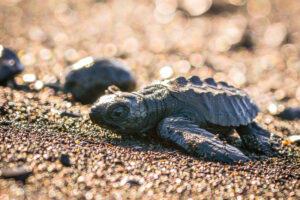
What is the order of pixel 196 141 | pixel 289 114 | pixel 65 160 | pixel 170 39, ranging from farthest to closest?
pixel 170 39, pixel 289 114, pixel 196 141, pixel 65 160

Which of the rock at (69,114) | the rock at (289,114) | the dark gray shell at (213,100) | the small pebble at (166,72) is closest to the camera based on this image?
the dark gray shell at (213,100)

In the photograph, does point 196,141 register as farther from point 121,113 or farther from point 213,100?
point 121,113

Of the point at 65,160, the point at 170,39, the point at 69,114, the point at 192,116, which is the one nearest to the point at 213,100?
the point at 192,116

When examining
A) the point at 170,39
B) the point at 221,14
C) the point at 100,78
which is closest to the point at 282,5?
the point at 221,14

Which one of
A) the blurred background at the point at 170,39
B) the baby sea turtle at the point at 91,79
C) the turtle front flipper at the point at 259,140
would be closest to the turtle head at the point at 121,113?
the turtle front flipper at the point at 259,140

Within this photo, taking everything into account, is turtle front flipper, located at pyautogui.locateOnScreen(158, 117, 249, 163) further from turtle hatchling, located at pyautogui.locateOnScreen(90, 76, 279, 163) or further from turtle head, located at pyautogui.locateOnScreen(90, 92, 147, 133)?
turtle head, located at pyautogui.locateOnScreen(90, 92, 147, 133)

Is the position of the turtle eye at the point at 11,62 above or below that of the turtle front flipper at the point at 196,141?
above

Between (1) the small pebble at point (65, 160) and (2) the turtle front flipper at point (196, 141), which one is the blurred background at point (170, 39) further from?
(1) the small pebble at point (65, 160)
